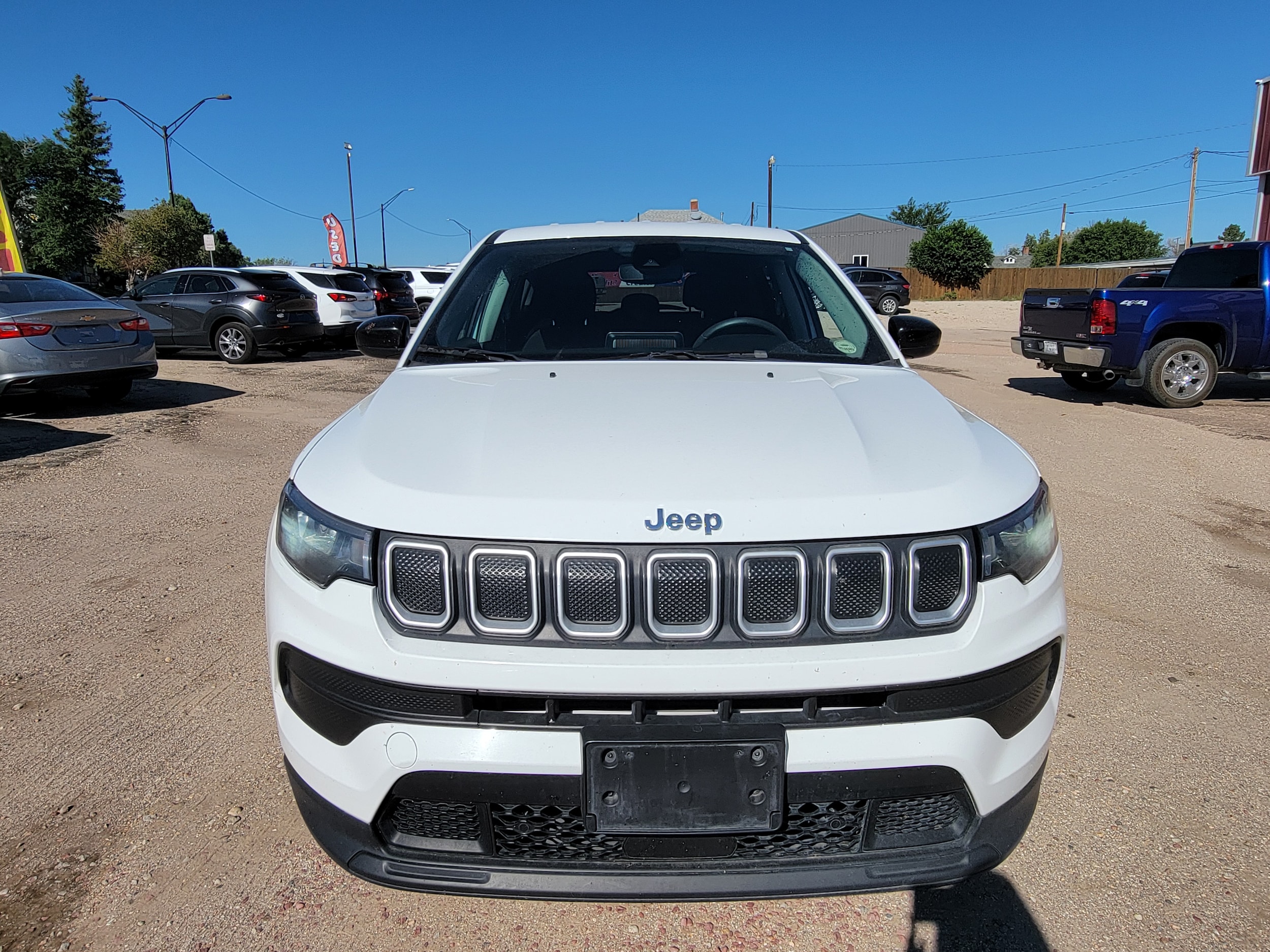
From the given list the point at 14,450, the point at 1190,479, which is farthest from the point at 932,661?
the point at 14,450

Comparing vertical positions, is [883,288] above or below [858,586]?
above

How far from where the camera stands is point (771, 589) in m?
1.66

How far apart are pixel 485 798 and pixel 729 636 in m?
0.58

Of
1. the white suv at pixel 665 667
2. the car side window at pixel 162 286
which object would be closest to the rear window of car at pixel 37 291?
the car side window at pixel 162 286

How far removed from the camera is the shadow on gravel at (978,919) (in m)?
2.02

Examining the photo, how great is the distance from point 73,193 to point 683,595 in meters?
73.9

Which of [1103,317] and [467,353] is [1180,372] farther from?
[467,353]

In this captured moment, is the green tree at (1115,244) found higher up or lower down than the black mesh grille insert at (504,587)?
higher up

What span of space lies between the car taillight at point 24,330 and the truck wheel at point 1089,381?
39.9 feet

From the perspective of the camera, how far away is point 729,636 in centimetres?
167

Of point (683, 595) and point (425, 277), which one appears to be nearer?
point (683, 595)

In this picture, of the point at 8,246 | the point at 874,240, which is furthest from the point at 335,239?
the point at 874,240

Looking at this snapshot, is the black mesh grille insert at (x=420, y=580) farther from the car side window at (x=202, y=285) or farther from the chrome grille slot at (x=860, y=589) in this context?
the car side window at (x=202, y=285)

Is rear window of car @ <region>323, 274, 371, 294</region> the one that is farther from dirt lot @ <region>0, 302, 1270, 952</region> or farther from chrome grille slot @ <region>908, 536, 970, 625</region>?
chrome grille slot @ <region>908, 536, 970, 625</region>
